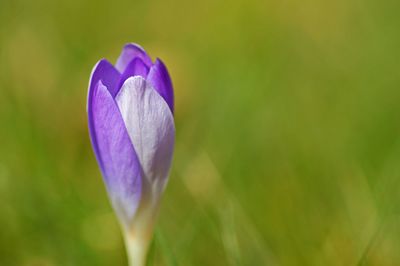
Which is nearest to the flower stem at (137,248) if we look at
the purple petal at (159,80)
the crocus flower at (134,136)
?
the crocus flower at (134,136)

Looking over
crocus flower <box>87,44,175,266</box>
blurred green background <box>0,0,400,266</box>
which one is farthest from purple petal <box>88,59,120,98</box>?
blurred green background <box>0,0,400,266</box>

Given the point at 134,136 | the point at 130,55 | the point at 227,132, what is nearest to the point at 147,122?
the point at 134,136

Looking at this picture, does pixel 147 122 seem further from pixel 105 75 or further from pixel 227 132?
pixel 227 132

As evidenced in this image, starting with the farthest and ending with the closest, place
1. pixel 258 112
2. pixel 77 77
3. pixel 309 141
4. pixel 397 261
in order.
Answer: pixel 77 77 < pixel 258 112 < pixel 309 141 < pixel 397 261

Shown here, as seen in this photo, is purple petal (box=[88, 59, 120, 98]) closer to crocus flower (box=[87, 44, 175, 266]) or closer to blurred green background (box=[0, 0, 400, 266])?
crocus flower (box=[87, 44, 175, 266])

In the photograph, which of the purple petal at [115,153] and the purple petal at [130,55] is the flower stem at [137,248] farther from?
the purple petal at [130,55]

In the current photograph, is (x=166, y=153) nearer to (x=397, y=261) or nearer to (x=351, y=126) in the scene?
(x=397, y=261)

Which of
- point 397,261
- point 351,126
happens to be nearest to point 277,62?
point 351,126
